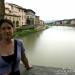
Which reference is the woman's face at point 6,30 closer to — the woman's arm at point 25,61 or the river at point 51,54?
the woman's arm at point 25,61

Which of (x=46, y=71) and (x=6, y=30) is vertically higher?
(x=6, y=30)

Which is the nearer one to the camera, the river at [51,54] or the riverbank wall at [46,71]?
the riverbank wall at [46,71]

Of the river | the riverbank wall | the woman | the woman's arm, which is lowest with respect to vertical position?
the river

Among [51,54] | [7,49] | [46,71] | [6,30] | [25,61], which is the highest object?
[6,30]

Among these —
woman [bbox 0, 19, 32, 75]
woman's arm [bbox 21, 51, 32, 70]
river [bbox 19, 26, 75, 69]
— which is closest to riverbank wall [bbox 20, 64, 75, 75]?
woman's arm [bbox 21, 51, 32, 70]

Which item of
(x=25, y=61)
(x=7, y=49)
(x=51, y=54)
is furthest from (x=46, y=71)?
(x=51, y=54)

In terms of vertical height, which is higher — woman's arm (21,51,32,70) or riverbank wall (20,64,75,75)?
woman's arm (21,51,32,70)

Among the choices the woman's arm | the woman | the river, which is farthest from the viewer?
the river

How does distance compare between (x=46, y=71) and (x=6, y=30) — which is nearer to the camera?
(x=6, y=30)

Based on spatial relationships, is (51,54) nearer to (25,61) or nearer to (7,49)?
(25,61)

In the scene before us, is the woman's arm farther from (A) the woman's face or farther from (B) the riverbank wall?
(A) the woman's face

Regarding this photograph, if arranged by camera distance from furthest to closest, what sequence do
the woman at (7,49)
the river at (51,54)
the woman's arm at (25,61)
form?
the river at (51,54), the woman's arm at (25,61), the woman at (7,49)

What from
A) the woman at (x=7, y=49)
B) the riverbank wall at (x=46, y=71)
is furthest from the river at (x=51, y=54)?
the woman at (x=7, y=49)

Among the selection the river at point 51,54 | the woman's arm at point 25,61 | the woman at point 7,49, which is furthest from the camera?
the river at point 51,54
